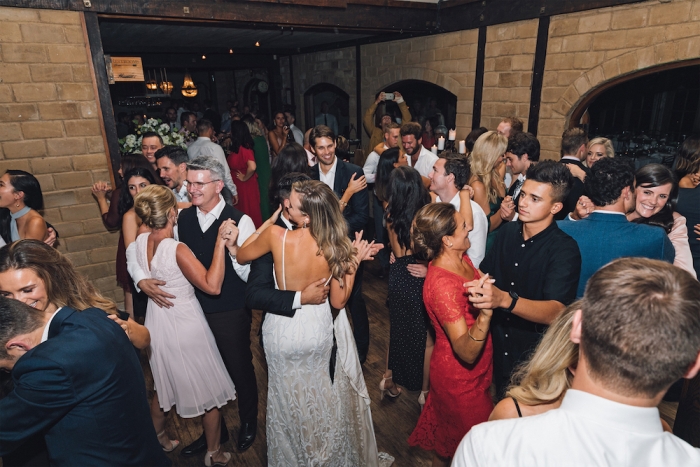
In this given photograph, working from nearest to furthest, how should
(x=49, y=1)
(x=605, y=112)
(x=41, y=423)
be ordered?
(x=41, y=423), (x=49, y=1), (x=605, y=112)

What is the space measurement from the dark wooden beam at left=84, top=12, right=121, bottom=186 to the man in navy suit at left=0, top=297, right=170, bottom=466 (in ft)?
9.77

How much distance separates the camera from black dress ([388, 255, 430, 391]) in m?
2.85

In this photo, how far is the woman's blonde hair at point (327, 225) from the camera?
2102mm

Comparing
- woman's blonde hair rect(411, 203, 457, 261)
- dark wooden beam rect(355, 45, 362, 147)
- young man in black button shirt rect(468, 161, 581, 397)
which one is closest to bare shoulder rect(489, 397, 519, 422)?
young man in black button shirt rect(468, 161, 581, 397)

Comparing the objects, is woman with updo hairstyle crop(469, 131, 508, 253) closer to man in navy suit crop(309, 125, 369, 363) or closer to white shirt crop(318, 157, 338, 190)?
man in navy suit crop(309, 125, 369, 363)

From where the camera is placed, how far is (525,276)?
2299 millimetres

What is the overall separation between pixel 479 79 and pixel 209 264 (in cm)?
449

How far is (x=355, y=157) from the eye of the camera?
7.20m

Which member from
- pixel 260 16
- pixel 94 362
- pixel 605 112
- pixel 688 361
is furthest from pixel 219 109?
pixel 688 361

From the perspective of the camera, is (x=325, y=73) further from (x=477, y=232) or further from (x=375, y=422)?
(x=375, y=422)

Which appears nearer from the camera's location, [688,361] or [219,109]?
[688,361]

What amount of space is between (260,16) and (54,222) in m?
2.98

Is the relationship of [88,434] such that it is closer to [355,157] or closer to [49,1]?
[49,1]

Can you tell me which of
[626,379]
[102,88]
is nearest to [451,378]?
[626,379]
